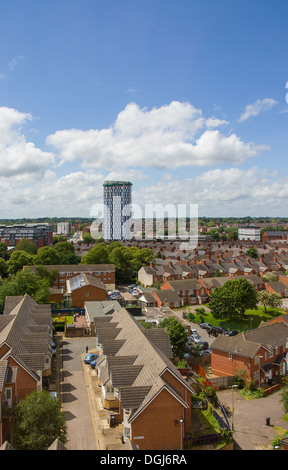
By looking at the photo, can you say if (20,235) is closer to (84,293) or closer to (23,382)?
(84,293)

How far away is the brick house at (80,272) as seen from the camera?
2509 inches

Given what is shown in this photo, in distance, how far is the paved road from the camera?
20.6 metres

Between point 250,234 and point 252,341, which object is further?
point 250,234

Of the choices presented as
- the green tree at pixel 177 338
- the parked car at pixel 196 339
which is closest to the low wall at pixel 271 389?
the green tree at pixel 177 338

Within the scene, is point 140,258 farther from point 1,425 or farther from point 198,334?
point 1,425

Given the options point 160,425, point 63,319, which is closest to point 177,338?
point 160,425

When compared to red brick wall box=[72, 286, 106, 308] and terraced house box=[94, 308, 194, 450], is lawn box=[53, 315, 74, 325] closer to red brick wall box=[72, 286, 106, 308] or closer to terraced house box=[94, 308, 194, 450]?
red brick wall box=[72, 286, 106, 308]

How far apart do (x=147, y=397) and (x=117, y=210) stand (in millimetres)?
125523

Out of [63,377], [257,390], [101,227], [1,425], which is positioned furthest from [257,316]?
[101,227]

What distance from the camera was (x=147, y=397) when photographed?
64.7ft

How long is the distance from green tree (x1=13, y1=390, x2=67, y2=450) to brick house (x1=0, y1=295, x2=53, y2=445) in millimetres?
2860

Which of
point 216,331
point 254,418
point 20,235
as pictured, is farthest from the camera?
point 20,235

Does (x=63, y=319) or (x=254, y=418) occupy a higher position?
(x=63, y=319)

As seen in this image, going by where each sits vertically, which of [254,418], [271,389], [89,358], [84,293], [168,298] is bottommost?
A: [271,389]
